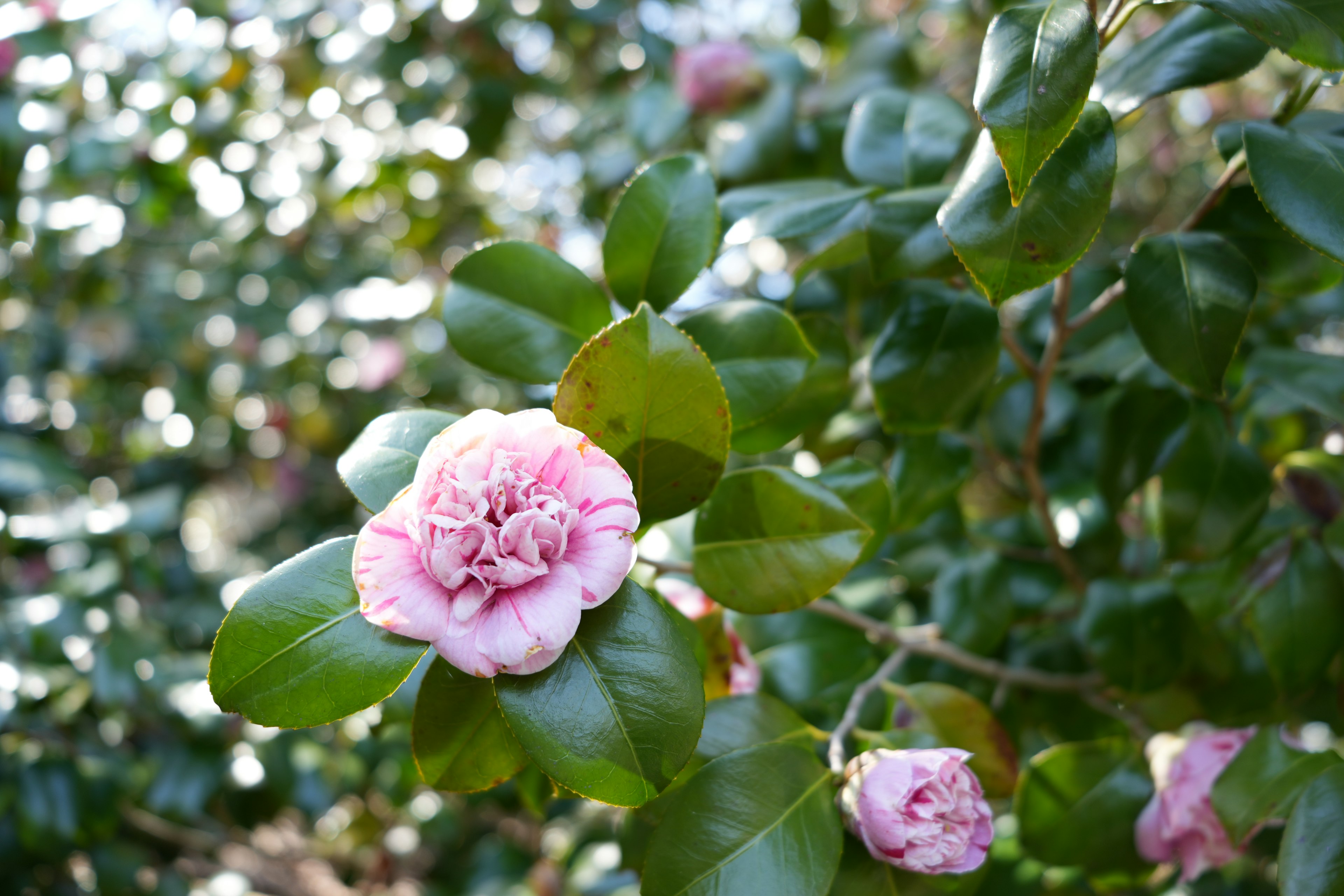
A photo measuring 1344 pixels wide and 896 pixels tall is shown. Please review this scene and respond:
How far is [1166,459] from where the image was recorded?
70 cm

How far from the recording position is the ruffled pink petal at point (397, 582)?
1.31 ft

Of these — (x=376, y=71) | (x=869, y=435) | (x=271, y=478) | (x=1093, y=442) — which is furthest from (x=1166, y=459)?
(x=271, y=478)

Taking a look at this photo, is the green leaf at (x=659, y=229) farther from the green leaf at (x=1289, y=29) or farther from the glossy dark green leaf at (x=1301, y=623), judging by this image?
the glossy dark green leaf at (x=1301, y=623)

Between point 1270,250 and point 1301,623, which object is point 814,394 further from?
point 1301,623

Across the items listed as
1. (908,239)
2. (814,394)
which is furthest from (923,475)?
(908,239)

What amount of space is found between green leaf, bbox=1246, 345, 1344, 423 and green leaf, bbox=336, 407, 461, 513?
26.2 inches

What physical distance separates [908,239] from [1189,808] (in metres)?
→ 0.51

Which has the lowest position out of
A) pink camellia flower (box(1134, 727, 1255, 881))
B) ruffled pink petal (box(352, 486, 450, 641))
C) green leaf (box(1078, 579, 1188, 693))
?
pink camellia flower (box(1134, 727, 1255, 881))

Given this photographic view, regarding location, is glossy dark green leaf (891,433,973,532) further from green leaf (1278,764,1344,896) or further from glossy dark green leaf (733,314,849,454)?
green leaf (1278,764,1344,896)

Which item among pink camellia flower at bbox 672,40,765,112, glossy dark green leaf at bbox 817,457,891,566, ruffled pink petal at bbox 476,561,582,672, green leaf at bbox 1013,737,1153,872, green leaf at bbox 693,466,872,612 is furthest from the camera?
pink camellia flower at bbox 672,40,765,112

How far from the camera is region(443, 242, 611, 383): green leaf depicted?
0.58 meters

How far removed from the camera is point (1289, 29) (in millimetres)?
424

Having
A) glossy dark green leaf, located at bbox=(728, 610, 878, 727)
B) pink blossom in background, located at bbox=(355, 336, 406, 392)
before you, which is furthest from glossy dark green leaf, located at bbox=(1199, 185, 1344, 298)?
pink blossom in background, located at bbox=(355, 336, 406, 392)

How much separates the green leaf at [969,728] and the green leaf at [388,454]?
0.41 metres
